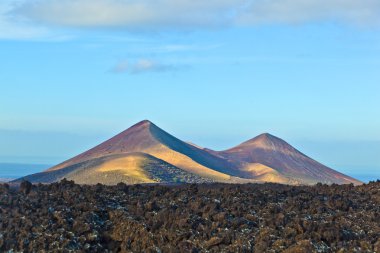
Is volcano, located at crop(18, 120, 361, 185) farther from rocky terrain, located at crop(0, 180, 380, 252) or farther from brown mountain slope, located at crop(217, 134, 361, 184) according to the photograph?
rocky terrain, located at crop(0, 180, 380, 252)

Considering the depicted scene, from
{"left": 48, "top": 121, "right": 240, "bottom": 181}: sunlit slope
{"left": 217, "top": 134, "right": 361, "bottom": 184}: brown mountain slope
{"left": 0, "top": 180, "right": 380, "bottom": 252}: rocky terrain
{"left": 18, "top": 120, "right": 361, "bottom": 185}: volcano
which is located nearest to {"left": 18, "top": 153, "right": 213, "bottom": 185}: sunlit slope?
{"left": 18, "top": 120, "right": 361, "bottom": 185}: volcano

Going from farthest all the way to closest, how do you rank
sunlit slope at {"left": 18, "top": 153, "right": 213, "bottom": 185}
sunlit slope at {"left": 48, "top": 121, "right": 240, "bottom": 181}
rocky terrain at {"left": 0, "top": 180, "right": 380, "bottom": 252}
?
sunlit slope at {"left": 48, "top": 121, "right": 240, "bottom": 181}, sunlit slope at {"left": 18, "top": 153, "right": 213, "bottom": 185}, rocky terrain at {"left": 0, "top": 180, "right": 380, "bottom": 252}

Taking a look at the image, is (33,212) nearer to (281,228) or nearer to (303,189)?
(281,228)

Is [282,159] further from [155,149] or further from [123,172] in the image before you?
[123,172]

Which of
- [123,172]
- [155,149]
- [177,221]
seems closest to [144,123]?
[155,149]

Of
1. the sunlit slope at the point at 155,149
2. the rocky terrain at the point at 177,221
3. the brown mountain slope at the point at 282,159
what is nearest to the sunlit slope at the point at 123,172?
the sunlit slope at the point at 155,149

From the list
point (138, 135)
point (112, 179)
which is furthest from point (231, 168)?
point (112, 179)
